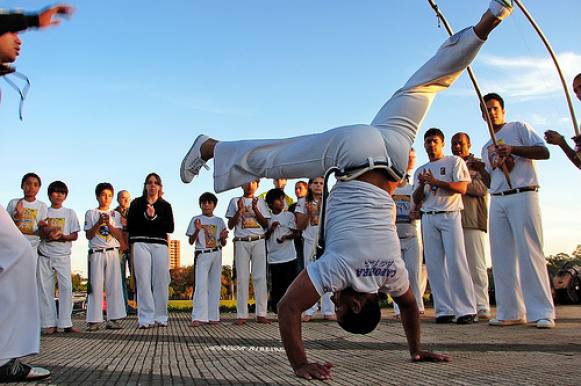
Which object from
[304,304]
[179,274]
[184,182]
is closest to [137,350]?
[184,182]

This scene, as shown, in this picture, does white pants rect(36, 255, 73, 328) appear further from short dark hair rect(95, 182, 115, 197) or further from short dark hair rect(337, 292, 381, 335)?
short dark hair rect(337, 292, 381, 335)

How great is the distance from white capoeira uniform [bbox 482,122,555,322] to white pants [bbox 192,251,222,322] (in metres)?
4.29

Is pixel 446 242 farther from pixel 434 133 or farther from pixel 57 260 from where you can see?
pixel 57 260

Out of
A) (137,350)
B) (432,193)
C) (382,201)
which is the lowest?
(137,350)

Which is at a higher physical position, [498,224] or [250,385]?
[498,224]

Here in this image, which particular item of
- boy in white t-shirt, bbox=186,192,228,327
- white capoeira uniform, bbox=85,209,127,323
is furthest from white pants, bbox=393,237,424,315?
white capoeira uniform, bbox=85,209,127,323

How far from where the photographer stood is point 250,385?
3.68 meters

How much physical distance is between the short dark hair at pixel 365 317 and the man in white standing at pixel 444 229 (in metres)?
4.72

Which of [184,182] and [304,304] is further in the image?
[184,182]

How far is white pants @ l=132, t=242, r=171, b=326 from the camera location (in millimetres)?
9492

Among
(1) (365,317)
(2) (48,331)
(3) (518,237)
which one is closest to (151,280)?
(2) (48,331)

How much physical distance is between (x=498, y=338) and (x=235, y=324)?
175 inches

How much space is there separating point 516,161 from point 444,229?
4.61ft

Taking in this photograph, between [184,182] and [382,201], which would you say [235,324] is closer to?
[184,182]
